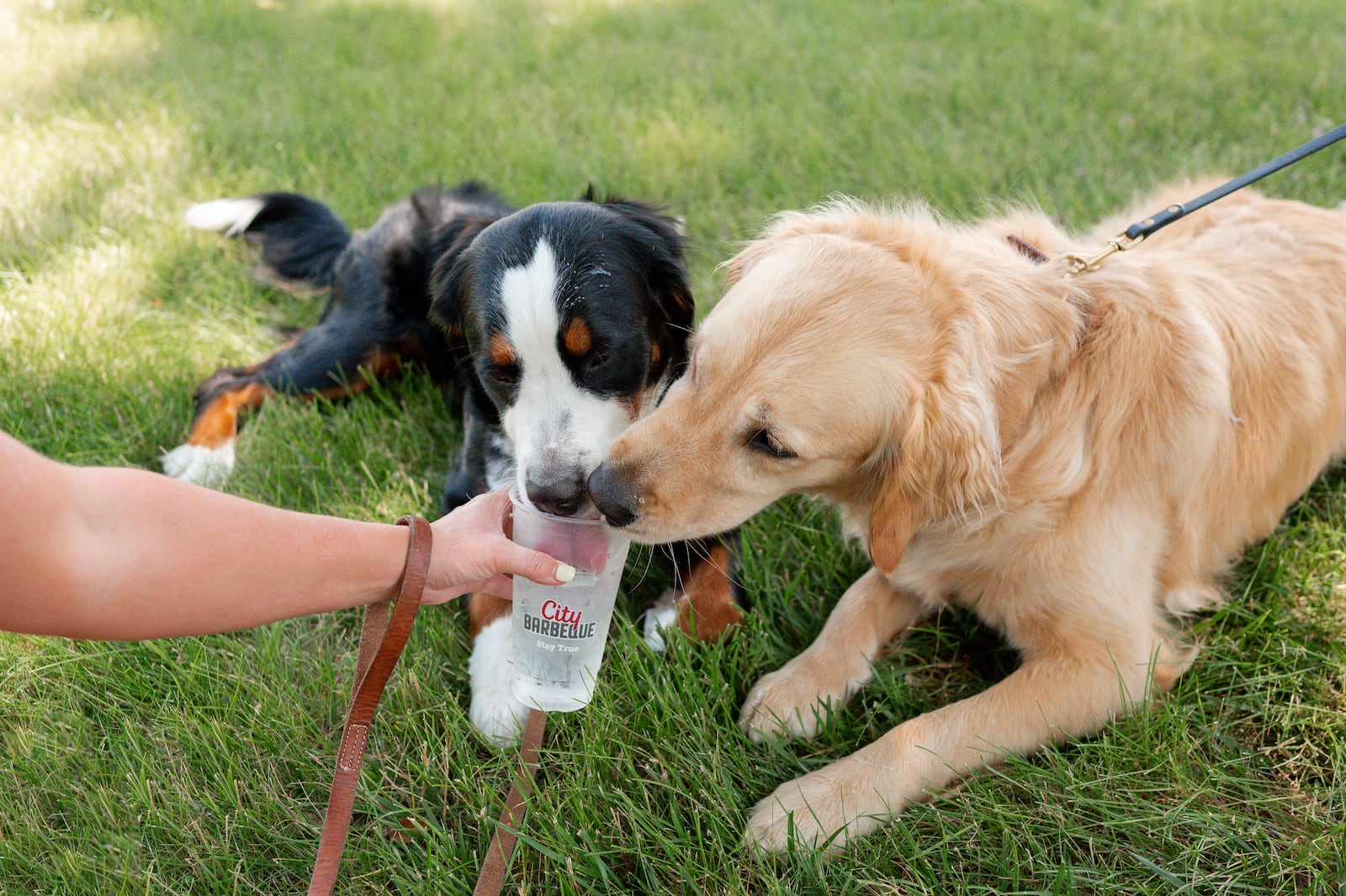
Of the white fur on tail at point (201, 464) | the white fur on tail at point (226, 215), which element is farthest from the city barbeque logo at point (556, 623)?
the white fur on tail at point (226, 215)

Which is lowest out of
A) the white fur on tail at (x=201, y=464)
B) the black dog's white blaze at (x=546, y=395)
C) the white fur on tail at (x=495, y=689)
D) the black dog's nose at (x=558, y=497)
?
the white fur on tail at (x=201, y=464)

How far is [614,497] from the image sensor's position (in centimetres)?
178

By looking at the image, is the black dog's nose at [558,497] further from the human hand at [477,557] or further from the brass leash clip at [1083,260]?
the brass leash clip at [1083,260]

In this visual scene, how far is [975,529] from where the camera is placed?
198 cm

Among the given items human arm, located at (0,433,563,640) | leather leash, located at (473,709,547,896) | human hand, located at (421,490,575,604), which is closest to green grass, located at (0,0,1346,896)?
leather leash, located at (473,709,547,896)

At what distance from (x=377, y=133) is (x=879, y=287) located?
3.70m

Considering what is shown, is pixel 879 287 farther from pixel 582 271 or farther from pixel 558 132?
pixel 558 132

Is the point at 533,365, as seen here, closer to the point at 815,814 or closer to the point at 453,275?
the point at 453,275

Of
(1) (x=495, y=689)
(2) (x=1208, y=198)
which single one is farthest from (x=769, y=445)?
(2) (x=1208, y=198)

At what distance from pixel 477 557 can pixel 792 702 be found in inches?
32.2

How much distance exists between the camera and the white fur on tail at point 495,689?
1980 mm

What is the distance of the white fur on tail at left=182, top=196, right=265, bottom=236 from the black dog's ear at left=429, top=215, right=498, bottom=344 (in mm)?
1296

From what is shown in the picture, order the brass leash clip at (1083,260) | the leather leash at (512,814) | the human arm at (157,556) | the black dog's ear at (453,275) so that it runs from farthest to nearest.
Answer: the black dog's ear at (453,275)
the brass leash clip at (1083,260)
the leather leash at (512,814)
the human arm at (157,556)

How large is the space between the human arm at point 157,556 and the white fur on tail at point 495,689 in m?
0.58
